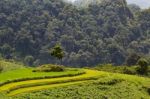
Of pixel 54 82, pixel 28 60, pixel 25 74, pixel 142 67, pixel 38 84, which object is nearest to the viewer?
pixel 38 84

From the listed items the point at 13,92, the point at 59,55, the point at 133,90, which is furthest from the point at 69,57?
the point at 13,92

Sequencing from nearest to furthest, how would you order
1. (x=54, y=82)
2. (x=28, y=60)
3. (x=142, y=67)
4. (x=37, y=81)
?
1. (x=37, y=81)
2. (x=54, y=82)
3. (x=142, y=67)
4. (x=28, y=60)

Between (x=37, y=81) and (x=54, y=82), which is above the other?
(x=37, y=81)

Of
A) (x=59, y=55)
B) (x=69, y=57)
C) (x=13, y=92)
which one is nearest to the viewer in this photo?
(x=13, y=92)

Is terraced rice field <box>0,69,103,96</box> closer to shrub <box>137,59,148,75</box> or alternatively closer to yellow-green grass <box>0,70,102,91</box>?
yellow-green grass <box>0,70,102,91</box>

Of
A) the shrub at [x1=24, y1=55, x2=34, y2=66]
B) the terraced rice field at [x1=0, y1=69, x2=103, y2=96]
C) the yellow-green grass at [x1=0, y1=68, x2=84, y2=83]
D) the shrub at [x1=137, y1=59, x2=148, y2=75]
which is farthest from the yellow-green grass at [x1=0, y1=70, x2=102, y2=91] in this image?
the shrub at [x1=24, y1=55, x2=34, y2=66]

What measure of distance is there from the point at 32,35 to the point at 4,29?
11988mm

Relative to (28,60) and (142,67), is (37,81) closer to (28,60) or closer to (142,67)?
(142,67)

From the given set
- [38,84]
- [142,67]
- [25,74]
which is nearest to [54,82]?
[38,84]

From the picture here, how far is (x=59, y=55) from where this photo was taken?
63.5 metres

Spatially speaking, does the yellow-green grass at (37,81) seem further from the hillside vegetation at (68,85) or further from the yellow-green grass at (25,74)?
the yellow-green grass at (25,74)

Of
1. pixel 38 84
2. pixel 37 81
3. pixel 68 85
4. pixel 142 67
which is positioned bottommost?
pixel 68 85

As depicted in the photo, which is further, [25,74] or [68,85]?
[25,74]

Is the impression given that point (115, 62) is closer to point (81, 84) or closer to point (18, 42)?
point (18, 42)
